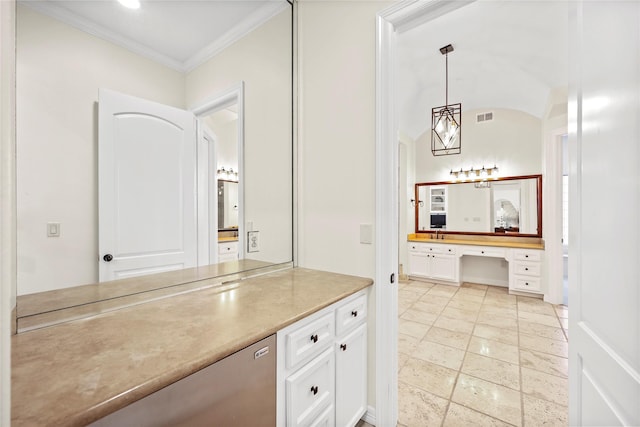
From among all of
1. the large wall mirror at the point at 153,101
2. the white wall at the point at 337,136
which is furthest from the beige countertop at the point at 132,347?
the white wall at the point at 337,136

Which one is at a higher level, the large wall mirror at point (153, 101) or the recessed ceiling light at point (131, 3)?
the recessed ceiling light at point (131, 3)

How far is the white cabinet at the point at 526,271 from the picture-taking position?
12.8 feet

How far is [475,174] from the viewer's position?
15.4ft

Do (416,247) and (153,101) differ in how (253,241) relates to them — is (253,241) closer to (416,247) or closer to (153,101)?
(153,101)

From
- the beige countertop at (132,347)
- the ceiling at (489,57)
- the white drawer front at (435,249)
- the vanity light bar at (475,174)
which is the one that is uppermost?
the ceiling at (489,57)

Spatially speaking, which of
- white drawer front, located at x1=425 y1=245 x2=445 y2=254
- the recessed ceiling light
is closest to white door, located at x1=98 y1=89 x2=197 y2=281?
the recessed ceiling light

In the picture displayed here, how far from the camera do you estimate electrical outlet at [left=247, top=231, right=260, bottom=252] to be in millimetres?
1822

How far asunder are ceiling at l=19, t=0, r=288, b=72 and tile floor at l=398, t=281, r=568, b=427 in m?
2.33

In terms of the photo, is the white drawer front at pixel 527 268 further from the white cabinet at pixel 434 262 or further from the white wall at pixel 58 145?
the white wall at pixel 58 145

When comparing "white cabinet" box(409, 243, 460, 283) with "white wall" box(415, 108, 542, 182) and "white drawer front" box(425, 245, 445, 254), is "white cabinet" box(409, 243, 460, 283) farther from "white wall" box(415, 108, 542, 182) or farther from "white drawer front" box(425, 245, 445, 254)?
"white wall" box(415, 108, 542, 182)

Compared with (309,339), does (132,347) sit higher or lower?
higher

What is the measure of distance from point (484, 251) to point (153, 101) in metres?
4.68

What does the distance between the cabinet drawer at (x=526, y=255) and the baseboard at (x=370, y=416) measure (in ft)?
11.9

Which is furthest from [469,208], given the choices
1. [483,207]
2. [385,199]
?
[385,199]
